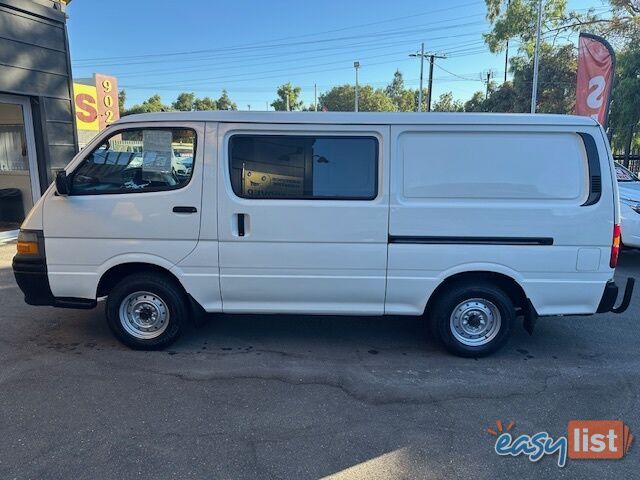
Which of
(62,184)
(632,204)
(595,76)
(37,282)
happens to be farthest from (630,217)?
(37,282)

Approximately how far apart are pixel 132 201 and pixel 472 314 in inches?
120

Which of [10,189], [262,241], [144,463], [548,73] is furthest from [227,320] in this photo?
[548,73]

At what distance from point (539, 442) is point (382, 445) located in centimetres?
101

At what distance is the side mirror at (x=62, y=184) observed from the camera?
372 centimetres

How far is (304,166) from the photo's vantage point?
12.3 feet

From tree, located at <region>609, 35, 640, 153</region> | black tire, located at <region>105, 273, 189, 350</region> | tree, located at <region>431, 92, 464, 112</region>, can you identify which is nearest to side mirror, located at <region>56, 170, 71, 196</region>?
black tire, located at <region>105, 273, 189, 350</region>

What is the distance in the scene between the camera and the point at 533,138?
363 centimetres

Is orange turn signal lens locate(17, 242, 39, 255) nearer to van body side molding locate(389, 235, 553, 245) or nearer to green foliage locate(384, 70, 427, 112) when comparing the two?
van body side molding locate(389, 235, 553, 245)

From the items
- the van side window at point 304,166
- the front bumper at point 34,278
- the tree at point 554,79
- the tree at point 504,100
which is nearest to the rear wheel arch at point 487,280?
the van side window at point 304,166

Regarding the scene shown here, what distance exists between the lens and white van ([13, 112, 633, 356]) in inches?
143

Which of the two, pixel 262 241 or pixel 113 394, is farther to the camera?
pixel 262 241

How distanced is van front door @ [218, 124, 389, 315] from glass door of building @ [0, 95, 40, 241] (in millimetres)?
6967

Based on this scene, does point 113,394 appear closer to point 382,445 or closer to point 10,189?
point 382,445

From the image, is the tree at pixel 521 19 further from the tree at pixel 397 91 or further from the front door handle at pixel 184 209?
the tree at pixel 397 91
